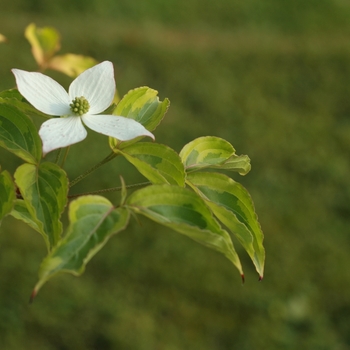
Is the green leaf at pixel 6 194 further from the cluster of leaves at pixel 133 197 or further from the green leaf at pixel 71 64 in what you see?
the green leaf at pixel 71 64

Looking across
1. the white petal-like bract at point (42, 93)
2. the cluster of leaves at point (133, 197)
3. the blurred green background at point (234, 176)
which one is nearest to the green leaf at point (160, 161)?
the cluster of leaves at point (133, 197)

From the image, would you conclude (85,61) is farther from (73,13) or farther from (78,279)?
(73,13)

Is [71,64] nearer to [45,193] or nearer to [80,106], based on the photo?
[80,106]

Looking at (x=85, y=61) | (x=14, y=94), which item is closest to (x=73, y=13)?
(x=85, y=61)

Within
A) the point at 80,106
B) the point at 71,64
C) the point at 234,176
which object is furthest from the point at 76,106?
the point at 234,176

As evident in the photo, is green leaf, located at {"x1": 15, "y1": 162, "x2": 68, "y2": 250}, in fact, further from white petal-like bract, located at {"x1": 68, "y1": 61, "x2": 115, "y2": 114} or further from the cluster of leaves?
white petal-like bract, located at {"x1": 68, "y1": 61, "x2": 115, "y2": 114}

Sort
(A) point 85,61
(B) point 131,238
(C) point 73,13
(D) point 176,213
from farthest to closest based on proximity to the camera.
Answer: (C) point 73,13 → (B) point 131,238 → (A) point 85,61 → (D) point 176,213
